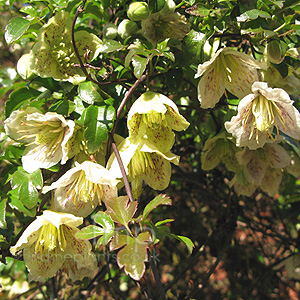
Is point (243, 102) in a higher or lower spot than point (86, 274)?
higher

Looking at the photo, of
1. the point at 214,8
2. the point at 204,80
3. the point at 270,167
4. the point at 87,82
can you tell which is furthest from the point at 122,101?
the point at 270,167

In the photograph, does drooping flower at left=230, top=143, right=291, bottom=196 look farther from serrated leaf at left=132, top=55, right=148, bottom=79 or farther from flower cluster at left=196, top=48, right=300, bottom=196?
serrated leaf at left=132, top=55, right=148, bottom=79

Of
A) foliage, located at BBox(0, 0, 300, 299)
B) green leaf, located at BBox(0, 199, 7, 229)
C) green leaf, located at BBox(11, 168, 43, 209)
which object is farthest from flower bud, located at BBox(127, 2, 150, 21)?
green leaf, located at BBox(0, 199, 7, 229)

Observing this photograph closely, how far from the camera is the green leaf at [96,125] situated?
833mm

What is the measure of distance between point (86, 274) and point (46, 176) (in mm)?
298

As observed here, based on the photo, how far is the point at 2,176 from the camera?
39.1 inches

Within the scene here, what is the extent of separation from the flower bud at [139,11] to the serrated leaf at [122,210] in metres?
0.48

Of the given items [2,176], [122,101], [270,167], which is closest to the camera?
[122,101]

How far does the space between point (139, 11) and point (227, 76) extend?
0.95 feet

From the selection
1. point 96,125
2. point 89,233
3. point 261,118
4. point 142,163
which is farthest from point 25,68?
point 261,118

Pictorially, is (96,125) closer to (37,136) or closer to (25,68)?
(37,136)

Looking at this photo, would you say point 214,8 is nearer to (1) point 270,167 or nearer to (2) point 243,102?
(2) point 243,102

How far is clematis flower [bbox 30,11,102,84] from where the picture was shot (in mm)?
970

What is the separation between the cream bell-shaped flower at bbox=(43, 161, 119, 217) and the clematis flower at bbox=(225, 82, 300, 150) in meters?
0.34
